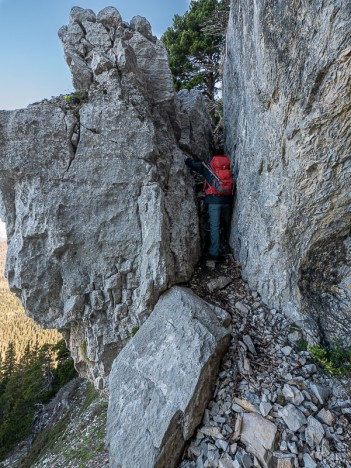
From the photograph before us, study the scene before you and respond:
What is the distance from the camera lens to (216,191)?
8203 mm

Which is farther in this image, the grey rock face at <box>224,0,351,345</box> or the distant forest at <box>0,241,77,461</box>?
the distant forest at <box>0,241,77,461</box>

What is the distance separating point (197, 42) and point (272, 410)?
60.0 ft

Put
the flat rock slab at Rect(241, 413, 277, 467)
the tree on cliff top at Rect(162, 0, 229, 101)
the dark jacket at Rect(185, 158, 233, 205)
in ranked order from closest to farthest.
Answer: the flat rock slab at Rect(241, 413, 277, 467), the dark jacket at Rect(185, 158, 233, 205), the tree on cliff top at Rect(162, 0, 229, 101)

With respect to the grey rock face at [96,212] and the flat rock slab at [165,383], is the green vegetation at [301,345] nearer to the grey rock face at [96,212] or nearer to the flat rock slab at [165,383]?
the flat rock slab at [165,383]

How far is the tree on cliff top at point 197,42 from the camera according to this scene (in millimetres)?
14727

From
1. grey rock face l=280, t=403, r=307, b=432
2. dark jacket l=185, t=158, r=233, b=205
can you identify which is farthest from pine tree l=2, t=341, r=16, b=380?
grey rock face l=280, t=403, r=307, b=432

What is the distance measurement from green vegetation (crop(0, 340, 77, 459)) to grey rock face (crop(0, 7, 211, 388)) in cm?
1944

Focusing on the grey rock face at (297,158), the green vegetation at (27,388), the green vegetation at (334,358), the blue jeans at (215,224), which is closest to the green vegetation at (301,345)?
the green vegetation at (334,358)

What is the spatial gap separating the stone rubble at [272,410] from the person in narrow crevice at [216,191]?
2.89 metres

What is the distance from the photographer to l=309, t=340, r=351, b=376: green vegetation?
5355 mm

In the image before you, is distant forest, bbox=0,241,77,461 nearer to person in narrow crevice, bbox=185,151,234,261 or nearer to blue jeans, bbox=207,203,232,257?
blue jeans, bbox=207,203,232,257

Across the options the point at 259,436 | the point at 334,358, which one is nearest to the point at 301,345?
the point at 334,358

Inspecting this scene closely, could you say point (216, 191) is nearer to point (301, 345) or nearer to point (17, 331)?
point (301, 345)

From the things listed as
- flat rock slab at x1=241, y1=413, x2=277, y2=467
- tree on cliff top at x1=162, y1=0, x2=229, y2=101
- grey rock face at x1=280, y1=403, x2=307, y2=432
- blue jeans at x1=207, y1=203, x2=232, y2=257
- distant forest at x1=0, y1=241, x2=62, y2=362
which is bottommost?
distant forest at x1=0, y1=241, x2=62, y2=362
